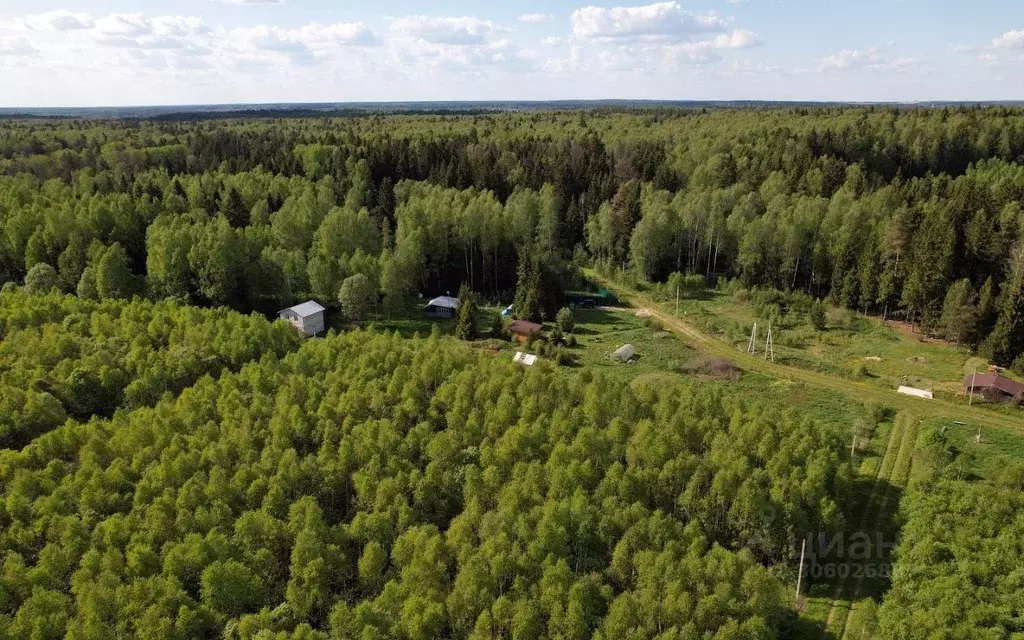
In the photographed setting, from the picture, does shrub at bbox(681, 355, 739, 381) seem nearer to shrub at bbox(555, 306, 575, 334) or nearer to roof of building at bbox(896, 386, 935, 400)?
roof of building at bbox(896, 386, 935, 400)

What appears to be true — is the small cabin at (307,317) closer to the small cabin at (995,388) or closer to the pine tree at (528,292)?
the pine tree at (528,292)

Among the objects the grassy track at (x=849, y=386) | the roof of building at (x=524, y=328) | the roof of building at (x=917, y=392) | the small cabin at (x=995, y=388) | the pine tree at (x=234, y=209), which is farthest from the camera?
the pine tree at (x=234, y=209)

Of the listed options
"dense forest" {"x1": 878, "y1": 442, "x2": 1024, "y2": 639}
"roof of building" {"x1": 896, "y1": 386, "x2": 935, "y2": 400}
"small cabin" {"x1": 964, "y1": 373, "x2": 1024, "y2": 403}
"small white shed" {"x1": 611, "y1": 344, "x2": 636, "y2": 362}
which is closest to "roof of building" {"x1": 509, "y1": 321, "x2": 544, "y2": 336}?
"small white shed" {"x1": 611, "y1": 344, "x2": 636, "y2": 362}

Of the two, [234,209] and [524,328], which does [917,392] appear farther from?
[234,209]

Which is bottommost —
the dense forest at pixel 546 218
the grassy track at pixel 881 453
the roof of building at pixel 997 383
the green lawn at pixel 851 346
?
the grassy track at pixel 881 453

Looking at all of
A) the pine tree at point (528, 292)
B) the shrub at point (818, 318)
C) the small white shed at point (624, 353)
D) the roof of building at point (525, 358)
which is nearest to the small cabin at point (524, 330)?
the pine tree at point (528, 292)

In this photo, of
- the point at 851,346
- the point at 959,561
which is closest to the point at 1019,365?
the point at 851,346
